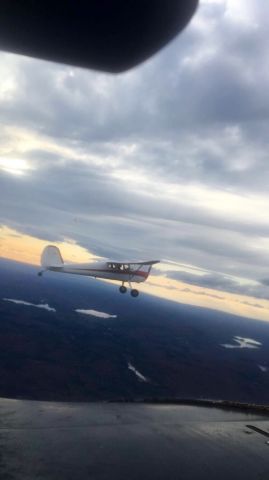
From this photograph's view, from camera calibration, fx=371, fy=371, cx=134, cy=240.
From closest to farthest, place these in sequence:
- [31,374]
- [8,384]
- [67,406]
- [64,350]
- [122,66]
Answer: [122,66] < [67,406] < [8,384] < [31,374] < [64,350]

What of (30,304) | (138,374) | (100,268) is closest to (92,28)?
(100,268)

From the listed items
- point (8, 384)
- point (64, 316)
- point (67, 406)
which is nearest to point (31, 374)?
point (8, 384)

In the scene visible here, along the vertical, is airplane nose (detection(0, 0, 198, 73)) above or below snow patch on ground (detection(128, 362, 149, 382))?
above

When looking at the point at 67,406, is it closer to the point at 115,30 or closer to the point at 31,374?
the point at 115,30

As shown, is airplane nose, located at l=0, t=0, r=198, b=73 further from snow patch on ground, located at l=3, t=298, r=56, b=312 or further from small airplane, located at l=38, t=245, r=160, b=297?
snow patch on ground, located at l=3, t=298, r=56, b=312

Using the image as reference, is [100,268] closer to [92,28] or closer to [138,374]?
[92,28]

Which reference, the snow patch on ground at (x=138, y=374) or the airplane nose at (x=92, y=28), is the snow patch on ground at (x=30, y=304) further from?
the airplane nose at (x=92, y=28)

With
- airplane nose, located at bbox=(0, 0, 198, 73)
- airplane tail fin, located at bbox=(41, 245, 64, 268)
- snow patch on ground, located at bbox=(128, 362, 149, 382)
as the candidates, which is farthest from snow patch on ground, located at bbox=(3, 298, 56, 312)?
airplane nose, located at bbox=(0, 0, 198, 73)
